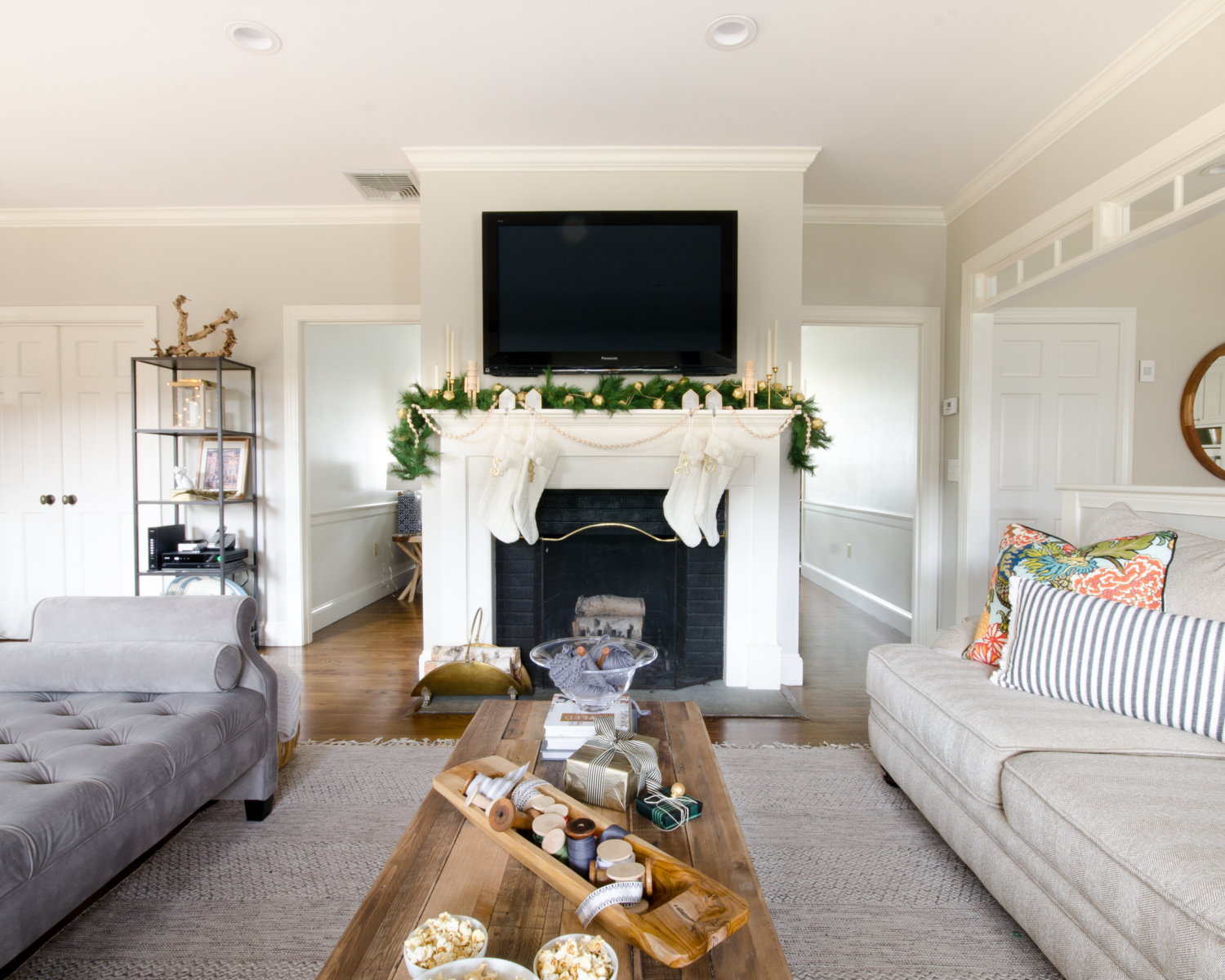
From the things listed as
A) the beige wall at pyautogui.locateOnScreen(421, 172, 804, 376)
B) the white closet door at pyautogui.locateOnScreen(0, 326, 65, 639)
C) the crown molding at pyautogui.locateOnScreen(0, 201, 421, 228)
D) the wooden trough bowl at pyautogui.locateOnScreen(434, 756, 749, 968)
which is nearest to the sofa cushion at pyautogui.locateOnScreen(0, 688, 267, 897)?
the wooden trough bowl at pyautogui.locateOnScreen(434, 756, 749, 968)

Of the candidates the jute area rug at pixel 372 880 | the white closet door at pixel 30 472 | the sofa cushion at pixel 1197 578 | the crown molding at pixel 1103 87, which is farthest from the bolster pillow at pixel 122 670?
the crown molding at pixel 1103 87

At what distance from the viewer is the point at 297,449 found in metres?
3.89

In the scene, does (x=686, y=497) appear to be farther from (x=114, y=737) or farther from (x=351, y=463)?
(x=351, y=463)

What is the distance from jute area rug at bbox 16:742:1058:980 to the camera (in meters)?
1.41

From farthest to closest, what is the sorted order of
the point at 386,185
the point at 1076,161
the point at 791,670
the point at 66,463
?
the point at 66,463, the point at 386,185, the point at 791,670, the point at 1076,161

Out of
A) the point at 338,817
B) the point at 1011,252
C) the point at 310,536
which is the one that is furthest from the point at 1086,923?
the point at 310,536

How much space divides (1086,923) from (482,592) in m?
2.46

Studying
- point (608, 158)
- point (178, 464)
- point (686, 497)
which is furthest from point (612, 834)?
point (178, 464)

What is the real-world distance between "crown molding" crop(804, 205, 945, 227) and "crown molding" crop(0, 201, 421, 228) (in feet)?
7.29

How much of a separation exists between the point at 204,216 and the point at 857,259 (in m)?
3.65

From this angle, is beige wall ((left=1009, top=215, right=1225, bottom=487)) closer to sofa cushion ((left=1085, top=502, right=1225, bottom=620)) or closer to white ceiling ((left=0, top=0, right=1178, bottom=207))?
white ceiling ((left=0, top=0, right=1178, bottom=207))

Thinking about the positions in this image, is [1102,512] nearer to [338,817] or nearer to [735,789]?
[735,789]

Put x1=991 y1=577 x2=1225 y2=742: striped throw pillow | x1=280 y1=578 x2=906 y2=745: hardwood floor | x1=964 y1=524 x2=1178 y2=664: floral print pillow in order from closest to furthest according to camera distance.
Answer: x1=991 y1=577 x2=1225 y2=742: striped throw pillow, x1=964 y1=524 x2=1178 y2=664: floral print pillow, x1=280 y1=578 x2=906 y2=745: hardwood floor

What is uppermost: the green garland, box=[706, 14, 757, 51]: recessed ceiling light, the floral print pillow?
box=[706, 14, 757, 51]: recessed ceiling light
